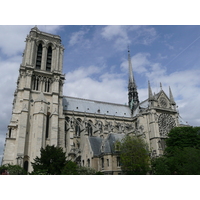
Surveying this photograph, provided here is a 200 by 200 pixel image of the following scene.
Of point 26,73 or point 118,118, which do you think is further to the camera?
point 118,118

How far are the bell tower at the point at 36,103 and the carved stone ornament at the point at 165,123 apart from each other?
25411 millimetres

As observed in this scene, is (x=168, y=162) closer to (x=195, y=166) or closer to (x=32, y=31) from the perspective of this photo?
(x=195, y=166)

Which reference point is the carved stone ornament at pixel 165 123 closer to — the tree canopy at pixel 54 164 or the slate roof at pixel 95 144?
the slate roof at pixel 95 144

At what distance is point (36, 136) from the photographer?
120ft

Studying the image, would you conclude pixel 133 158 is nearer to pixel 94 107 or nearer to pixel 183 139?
pixel 183 139

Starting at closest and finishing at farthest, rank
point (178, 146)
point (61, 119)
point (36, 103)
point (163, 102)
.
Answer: point (178, 146), point (36, 103), point (61, 119), point (163, 102)

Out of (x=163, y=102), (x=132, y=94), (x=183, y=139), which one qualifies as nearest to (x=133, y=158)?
(x=183, y=139)

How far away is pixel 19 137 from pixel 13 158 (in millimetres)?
4064

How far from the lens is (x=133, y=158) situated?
27.9 metres

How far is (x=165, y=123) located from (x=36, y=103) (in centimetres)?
3332

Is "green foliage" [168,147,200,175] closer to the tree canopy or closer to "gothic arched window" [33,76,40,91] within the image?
the tree canopy

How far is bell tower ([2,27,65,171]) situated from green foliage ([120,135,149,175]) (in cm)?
1591

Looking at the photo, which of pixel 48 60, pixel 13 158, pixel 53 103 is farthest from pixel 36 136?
pixel 48 60

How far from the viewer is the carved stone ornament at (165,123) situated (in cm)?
4859
